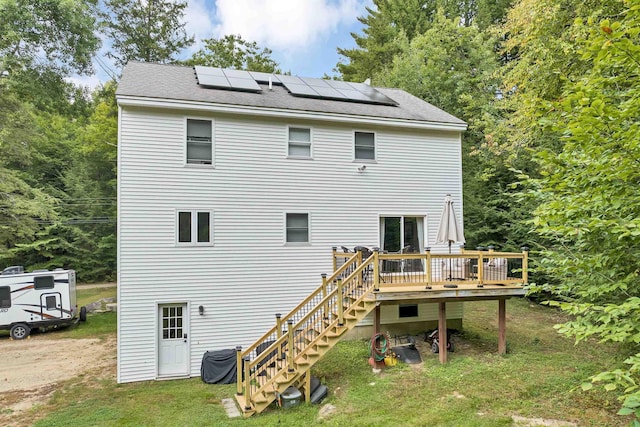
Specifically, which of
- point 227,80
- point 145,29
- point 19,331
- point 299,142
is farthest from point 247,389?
point 145,29

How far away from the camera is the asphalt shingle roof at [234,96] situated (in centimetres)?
981

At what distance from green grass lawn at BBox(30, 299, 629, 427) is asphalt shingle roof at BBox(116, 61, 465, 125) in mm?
7143

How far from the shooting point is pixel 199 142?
32.7 ft

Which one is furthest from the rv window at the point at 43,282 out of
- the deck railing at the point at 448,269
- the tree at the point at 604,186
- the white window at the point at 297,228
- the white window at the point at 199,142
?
the tree at the point at 604,186

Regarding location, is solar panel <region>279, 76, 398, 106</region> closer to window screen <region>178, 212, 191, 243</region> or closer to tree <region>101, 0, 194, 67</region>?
window screen <region>178, 212, 191, 243</region>

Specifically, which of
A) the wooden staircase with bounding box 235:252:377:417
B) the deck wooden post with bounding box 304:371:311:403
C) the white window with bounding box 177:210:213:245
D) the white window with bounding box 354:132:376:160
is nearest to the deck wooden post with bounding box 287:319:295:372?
the wooden staircase with bounding box 235:252:377:417

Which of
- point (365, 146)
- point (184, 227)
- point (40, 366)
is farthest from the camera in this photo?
point (365, 146)

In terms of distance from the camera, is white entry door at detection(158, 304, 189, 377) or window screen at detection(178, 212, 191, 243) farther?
window screen at detection(178, 212, 191, 243)

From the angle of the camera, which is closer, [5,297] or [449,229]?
[449,229]

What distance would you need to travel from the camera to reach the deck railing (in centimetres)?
863

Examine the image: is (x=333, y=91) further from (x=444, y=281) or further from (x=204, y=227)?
(x=444, y=281)

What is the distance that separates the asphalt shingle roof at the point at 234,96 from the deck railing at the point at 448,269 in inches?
183

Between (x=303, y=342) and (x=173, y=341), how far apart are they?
3645 millimetres

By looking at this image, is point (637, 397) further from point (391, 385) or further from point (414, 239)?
point (414, 239)
